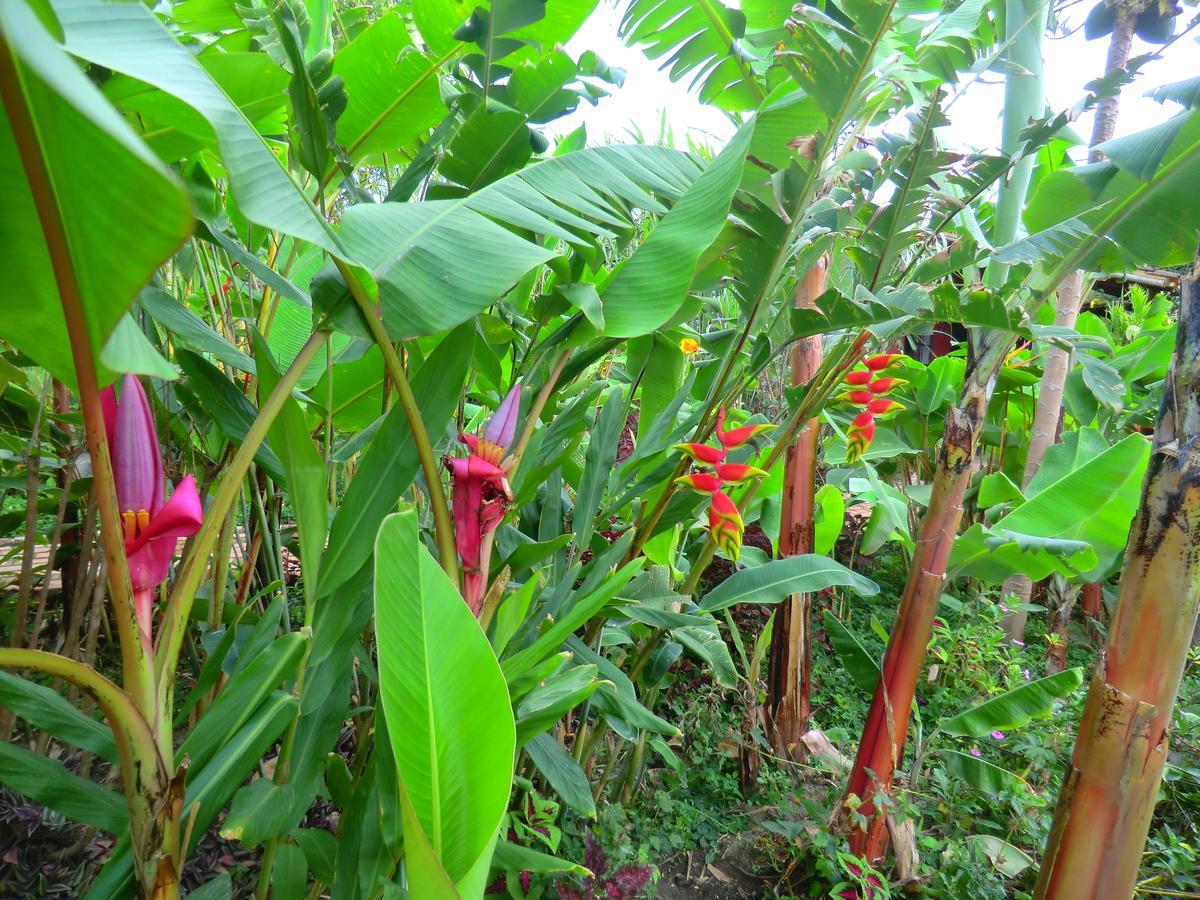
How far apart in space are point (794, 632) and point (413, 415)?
1.32 meters

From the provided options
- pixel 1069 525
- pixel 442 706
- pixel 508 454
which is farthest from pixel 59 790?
pixel 1069 525

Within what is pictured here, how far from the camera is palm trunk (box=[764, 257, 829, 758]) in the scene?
1.64 meters

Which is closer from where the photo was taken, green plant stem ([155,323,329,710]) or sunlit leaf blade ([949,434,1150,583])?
green plant stem ([155,323,329,710])

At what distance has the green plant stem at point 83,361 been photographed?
30 centimetres

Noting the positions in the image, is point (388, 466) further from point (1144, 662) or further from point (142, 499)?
point (1144, 662)

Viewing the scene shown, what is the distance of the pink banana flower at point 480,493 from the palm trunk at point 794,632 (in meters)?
1.08

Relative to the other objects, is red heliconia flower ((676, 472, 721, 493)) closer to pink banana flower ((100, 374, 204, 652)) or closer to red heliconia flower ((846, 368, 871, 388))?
red heliconia flower ((846, 368, 871, 388))

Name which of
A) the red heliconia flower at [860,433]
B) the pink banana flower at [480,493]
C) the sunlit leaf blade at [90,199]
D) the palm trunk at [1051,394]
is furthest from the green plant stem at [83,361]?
the palm trunk at [1051,394]

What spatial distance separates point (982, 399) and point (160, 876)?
1.31m

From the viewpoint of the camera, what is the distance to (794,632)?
1639 millimetres

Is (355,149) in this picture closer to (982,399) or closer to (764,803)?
(982,399)

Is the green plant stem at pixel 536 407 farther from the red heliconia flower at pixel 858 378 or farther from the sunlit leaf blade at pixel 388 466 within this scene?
the red heliconia flower at pixel 858 378

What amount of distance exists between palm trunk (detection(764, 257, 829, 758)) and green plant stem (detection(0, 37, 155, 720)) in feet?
4.59

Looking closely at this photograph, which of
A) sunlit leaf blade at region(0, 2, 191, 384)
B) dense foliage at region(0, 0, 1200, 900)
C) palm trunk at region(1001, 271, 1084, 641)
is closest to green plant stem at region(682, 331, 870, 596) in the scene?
dense foliage at region(0, 0, 1200, 900)
